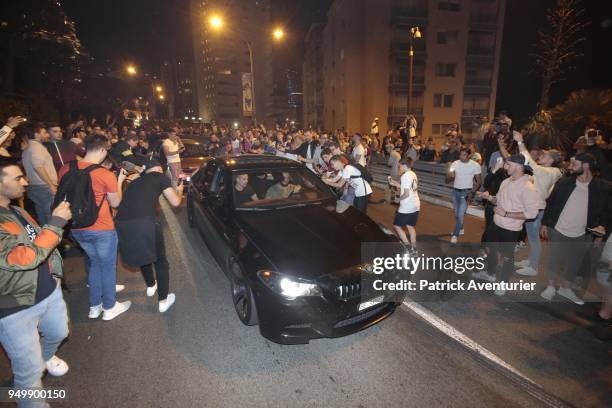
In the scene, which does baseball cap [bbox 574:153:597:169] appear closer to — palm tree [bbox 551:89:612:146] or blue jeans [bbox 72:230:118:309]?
blue jeans [bbox 72:230:118:309]

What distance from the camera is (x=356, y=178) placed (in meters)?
6.39

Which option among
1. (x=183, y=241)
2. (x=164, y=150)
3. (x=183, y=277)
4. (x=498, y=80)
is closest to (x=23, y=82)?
(x=164, y=150)

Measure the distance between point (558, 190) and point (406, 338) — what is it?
2.78 meters

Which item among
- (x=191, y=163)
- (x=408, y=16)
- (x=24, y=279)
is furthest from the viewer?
(x=408, y=16)

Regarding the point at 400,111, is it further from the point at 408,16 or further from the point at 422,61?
the point at 408,16

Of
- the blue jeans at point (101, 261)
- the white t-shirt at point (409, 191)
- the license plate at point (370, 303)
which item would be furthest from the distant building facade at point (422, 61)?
the blue jeans at point (101, 261)

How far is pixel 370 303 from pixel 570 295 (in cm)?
297

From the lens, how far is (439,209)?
9031 millimetres

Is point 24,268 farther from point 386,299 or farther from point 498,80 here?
point 498,80

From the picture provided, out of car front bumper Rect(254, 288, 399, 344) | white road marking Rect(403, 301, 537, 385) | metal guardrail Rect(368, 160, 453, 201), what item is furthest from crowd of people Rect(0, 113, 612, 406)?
metal guardrail Rect(368, 160, 453, 201)

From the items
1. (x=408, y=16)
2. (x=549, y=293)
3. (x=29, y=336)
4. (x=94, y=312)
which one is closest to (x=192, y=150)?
(x=94, y=312)

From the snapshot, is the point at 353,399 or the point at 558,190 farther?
the point at 558,190

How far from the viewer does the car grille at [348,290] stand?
315cm

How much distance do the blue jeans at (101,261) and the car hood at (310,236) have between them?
4.81ft
